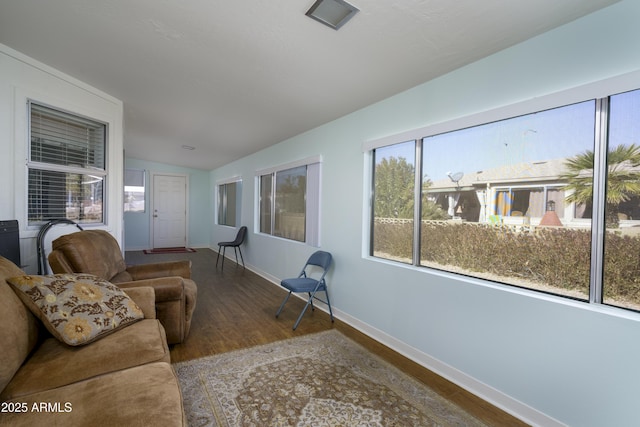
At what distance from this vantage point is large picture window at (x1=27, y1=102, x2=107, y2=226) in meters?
2.55

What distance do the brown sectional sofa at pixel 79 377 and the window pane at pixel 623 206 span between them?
7.12ft

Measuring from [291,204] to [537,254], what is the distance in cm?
322

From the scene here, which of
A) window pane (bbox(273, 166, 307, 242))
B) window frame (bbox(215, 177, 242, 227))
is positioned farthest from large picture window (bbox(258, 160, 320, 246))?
window frame (bbox(215, 177, 242, 227))

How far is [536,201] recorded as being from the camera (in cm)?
182

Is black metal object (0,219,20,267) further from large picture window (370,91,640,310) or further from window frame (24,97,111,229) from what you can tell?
large picture window (370,91,640,310)

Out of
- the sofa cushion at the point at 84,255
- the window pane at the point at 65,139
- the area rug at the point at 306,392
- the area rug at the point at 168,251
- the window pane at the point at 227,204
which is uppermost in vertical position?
the window pane at the point at 65,139

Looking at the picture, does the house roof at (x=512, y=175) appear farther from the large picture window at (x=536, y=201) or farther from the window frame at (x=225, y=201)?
Answer: the window frame at (x=225, y=201)

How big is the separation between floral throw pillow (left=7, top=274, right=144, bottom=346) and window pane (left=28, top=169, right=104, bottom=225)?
1.42 meters

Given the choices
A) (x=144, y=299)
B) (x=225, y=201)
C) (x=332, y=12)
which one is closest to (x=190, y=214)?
(x=225, y=201)

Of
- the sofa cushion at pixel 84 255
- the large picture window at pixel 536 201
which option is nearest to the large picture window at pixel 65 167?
the sofa cushion at pixel 84 255

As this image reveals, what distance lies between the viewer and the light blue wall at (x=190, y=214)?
7.45 meters

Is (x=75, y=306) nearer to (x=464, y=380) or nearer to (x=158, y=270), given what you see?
(x=158, y=270)

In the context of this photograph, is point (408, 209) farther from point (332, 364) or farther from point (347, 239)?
point (332, 364)

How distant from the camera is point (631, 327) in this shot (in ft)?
4.57
